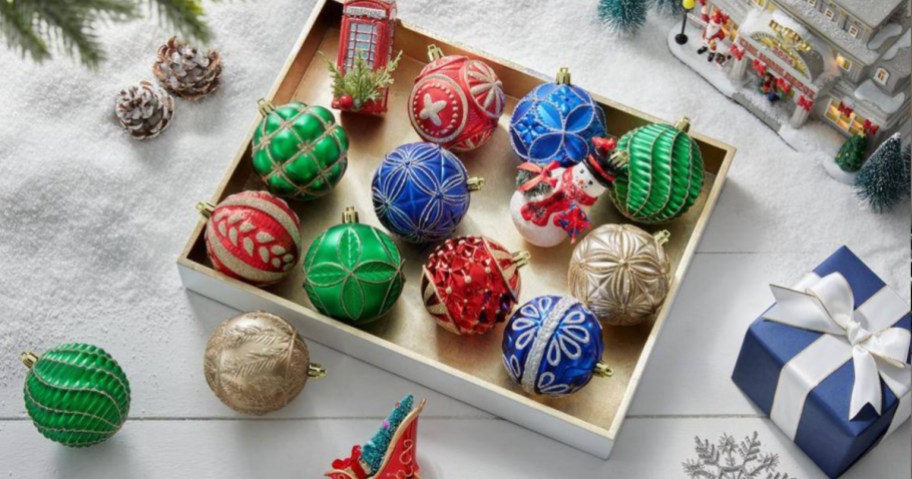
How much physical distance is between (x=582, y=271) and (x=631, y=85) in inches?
24.0

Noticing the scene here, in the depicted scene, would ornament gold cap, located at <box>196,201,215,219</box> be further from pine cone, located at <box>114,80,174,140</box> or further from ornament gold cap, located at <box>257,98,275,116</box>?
pine cone, located at <box>114,80,174,140</box>

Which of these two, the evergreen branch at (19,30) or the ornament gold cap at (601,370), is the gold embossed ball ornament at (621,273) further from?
the evergreen branch at (19,30)

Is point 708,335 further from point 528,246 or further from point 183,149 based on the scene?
point 183,149

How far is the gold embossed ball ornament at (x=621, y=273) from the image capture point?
7.77 feet

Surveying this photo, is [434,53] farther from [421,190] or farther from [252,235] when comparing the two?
[252,235]

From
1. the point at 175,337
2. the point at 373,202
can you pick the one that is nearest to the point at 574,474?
the point at 373,202

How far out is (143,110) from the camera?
2734mm

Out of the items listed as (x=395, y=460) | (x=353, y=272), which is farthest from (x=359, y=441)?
(x=353, y=272)

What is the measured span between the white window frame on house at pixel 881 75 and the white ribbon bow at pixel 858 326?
1.42 ft

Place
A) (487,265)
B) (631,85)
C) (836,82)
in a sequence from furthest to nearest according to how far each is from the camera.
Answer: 1. (631,85)
2. (836,82)
3. (487,265)

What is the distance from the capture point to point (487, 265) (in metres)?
2.35

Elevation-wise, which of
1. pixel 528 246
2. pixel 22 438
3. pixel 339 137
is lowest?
pixel 22 438

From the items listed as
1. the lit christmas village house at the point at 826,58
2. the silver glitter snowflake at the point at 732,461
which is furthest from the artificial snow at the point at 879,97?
the silver glitter snowflake at the point at 732,461

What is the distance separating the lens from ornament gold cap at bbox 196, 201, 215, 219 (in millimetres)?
2449
